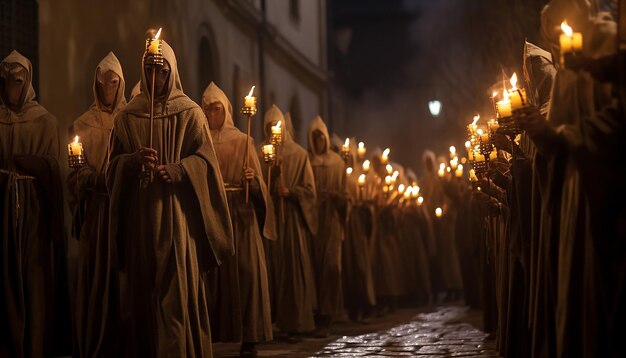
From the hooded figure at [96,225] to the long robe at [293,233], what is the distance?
10.4 ft

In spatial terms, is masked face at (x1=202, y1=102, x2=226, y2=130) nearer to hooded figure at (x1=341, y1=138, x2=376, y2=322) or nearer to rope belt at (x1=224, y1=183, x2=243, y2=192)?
rope belt at (x1=224, y1=183, x2=243, y2=192)

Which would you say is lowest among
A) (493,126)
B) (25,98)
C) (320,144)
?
(493,126)

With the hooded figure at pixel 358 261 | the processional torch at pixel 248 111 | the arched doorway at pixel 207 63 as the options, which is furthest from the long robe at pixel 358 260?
the processional torch at pixel 248 111

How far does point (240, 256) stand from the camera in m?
11.2

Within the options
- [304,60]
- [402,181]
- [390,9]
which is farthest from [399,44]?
[402,181]

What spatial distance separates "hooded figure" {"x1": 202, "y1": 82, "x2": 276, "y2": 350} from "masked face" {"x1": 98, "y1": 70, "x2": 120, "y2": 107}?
1299 millimetres

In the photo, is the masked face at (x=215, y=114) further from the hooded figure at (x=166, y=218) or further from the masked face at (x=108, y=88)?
the hooded figure at (x=166, y=218)

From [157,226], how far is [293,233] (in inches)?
225

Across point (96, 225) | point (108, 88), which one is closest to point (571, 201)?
point (96, 225)

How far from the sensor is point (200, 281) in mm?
8398

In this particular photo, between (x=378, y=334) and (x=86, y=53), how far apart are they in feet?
18.3

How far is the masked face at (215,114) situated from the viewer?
459 inches

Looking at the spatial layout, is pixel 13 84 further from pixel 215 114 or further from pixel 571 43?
pixel 571 43

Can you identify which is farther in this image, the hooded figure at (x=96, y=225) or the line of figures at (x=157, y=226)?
the hooded figure at (x=96, y=225)
